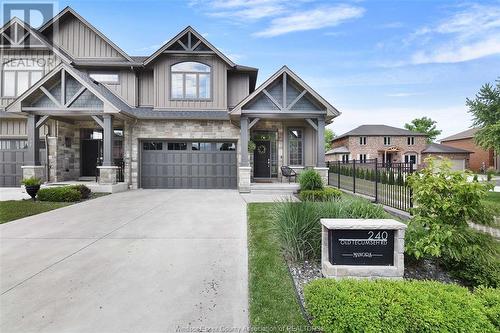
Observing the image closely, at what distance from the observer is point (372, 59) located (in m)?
20.7

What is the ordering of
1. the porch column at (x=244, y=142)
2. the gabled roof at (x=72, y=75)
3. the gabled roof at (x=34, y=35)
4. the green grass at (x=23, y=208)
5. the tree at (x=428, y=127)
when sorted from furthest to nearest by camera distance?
the tree at (x=428, y=127)
the gabled roof at (x=34, y=35)
the porch column at (x=244, y=142)
the gabled roof at (x=72, y=75)
the green grass at (x=23, y=208)

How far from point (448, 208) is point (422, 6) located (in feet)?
37.3

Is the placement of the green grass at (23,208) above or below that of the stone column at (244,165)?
below

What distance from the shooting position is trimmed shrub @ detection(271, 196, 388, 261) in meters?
4.29

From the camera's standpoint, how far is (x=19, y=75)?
13.9 meters

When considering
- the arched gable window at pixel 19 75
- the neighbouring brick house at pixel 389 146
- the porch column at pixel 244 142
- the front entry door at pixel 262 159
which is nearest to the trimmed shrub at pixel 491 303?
the porch column at pixel 244 142

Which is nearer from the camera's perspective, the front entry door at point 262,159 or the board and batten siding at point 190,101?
the board and batten siding at point 190,101

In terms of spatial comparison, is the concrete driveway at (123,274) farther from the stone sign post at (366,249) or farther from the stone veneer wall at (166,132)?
the stone veneer wall at (166,132)

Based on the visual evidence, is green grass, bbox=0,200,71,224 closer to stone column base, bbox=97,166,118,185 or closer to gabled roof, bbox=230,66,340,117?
stone column base, bbox=97,166,118,185

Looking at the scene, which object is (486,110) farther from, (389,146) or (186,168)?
(389,146)

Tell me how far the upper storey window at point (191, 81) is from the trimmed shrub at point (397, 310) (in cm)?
1309

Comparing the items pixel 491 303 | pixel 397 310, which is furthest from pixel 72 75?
pixel 491 303

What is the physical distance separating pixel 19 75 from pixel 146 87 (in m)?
6.92

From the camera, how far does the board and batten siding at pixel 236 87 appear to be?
1477cm
